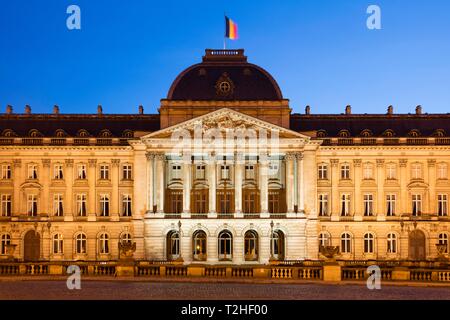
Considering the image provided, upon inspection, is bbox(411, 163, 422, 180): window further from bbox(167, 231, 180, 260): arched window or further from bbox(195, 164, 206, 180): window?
bbox(167, 231, 180, 260): arched window

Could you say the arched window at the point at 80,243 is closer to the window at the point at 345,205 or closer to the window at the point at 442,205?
the window at the point at 345,205

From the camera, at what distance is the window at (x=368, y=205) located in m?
77.5

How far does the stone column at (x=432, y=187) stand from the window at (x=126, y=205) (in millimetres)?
27829

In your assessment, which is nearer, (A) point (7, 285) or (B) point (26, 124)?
(A) point (7, 285)

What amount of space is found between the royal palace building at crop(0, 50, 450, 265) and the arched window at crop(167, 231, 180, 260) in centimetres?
13

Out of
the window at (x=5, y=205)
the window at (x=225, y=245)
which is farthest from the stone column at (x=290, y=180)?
the window at (x=5, y=205)

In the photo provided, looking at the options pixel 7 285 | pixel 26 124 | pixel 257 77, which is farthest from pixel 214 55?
pixel 7 285

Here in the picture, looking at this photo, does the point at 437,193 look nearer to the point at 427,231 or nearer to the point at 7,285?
the point at 427,231

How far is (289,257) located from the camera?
72.9 metres

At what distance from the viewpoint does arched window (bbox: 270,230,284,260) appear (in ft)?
242

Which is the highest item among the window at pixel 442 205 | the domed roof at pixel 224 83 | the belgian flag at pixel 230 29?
the belgian flag at pixel 230 29

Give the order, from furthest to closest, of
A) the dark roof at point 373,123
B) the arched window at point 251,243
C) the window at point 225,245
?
the dark roof at point 373,123, the arched window at point 251,243, the window at point 225,245

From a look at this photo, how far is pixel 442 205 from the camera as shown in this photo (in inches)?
3041
